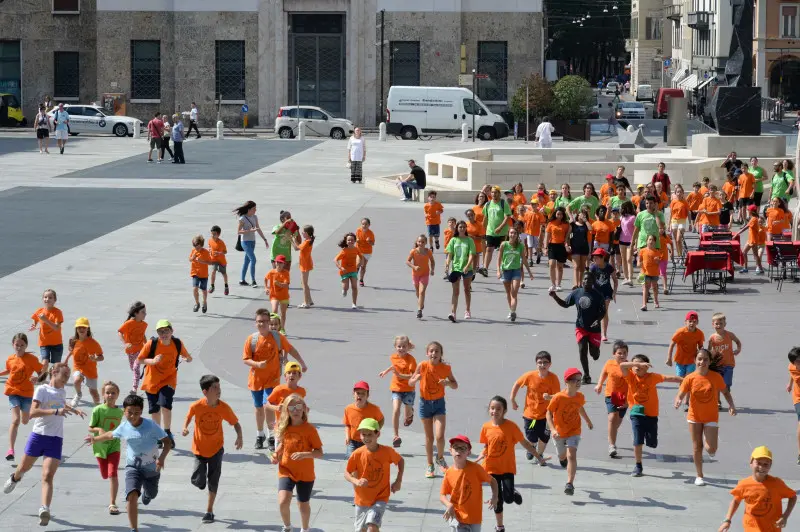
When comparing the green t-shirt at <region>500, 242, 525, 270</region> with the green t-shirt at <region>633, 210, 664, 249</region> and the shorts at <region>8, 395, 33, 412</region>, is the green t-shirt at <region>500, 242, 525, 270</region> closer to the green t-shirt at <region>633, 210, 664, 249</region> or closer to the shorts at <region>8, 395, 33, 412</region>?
the green t-shirt at <region>633, 210, 664, 249</region>

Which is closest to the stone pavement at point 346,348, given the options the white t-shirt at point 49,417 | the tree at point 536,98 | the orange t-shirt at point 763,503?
the white t-shirt at point 49,417

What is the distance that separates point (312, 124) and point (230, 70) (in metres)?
8.74

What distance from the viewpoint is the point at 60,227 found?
29.8 metres

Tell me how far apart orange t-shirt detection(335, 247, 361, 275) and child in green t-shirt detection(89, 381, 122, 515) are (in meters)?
9.14

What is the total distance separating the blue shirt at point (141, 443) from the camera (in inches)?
444

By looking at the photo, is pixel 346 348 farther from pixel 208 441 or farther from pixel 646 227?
pixel 208 441

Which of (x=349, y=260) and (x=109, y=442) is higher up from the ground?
(x=349, y=260)

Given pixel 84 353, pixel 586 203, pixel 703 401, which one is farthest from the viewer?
pixel 586 203

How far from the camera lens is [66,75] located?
2645 inches

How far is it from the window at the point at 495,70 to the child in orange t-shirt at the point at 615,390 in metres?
52.1

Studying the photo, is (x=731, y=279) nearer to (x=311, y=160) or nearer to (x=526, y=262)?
(x=526, y=262)

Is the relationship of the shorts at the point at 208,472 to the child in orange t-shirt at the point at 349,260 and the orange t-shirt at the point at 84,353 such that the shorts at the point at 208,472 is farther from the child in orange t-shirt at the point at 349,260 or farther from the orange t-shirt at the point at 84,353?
the child in orange t-shirt at the point at 349,260

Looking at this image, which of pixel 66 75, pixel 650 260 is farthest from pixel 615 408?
pixel 66 75

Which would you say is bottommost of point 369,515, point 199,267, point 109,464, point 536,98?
point 369,515
